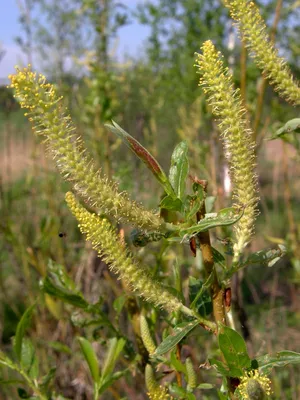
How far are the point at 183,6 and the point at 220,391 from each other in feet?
11.6

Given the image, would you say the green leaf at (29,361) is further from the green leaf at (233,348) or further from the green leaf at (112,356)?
the green leaf at (233,348)

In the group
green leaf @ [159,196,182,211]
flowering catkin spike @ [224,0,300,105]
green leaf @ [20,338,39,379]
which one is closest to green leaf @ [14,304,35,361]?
green leaf @ [20,338,39,379]

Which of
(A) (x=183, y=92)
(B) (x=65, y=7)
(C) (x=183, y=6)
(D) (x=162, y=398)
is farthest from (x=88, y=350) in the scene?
(B) (x=65, y=7)

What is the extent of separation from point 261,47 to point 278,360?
35 cm

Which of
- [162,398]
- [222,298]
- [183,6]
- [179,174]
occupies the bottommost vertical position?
[162,398]

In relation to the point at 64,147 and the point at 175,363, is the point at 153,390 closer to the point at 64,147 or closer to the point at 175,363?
the point at 175,363

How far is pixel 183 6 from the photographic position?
12.4 ft

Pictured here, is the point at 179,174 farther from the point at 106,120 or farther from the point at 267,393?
the point at 106,120

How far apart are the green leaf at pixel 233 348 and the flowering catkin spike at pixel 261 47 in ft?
0.96

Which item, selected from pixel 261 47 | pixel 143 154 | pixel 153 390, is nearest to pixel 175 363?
pixel 153 390

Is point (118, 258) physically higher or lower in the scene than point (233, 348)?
higher

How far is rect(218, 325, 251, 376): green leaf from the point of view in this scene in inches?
21.0

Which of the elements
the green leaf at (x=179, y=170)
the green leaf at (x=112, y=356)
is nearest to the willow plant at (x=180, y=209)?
the green leaf at (x=179, y=170)

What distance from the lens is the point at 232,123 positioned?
55 centimetres
